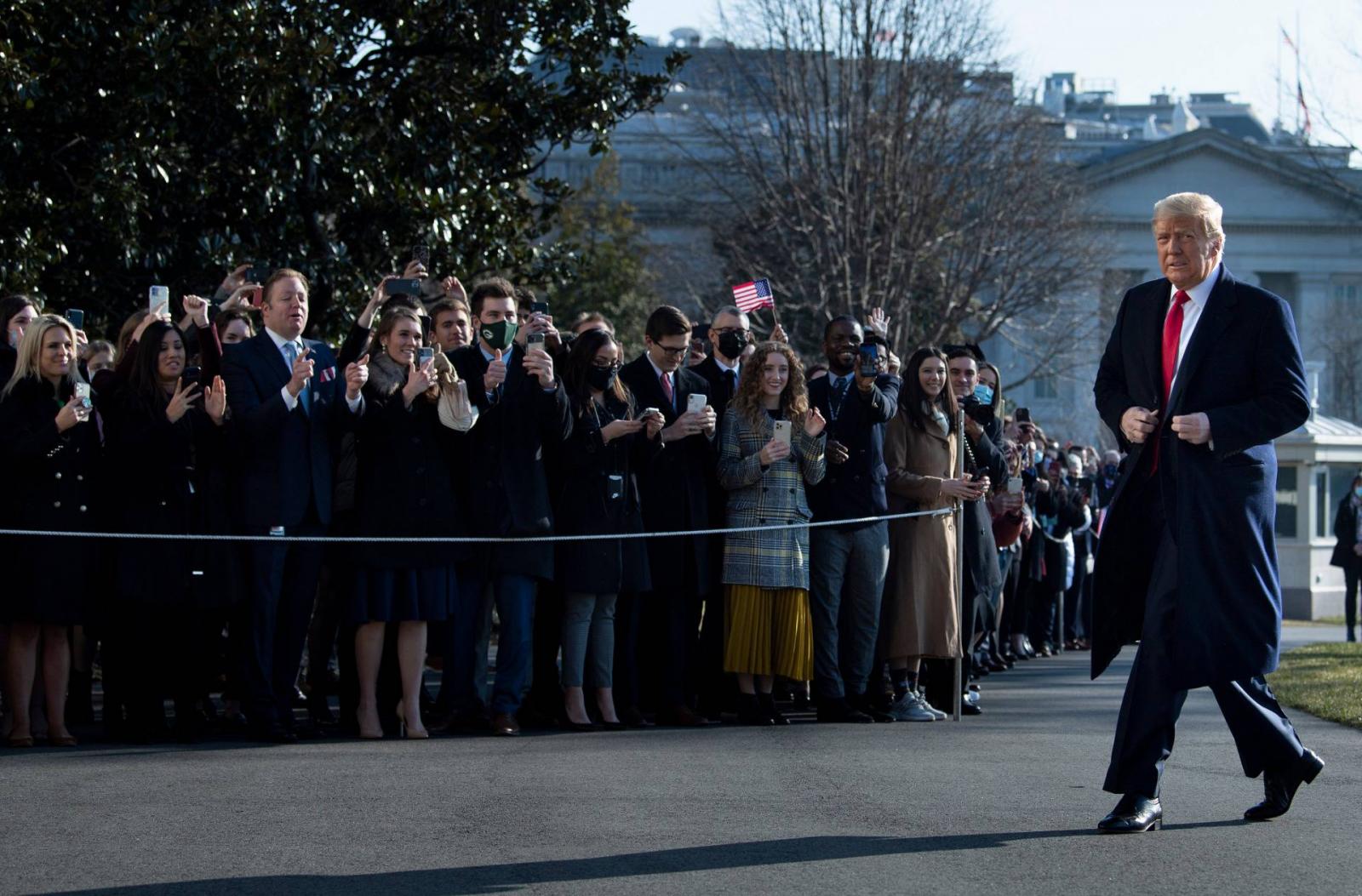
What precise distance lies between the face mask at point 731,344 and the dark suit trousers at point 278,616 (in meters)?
2.89

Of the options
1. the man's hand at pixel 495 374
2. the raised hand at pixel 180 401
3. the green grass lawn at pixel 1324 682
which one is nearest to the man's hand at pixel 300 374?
the raised hand at pixel 180 401

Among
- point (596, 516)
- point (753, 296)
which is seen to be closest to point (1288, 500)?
point (753, 296)

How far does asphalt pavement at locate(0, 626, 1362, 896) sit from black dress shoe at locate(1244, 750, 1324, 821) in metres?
0.13

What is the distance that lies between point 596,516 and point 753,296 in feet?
10.5

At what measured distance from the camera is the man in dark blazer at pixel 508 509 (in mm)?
11172

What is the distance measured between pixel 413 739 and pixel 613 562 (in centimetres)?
151

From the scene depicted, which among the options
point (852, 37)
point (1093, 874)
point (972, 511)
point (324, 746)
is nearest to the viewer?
point (1093, 874)

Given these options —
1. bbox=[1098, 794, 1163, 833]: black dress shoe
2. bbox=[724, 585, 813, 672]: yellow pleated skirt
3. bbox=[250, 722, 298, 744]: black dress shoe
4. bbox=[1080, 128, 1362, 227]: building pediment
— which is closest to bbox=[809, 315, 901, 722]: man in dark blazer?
bbox=[724, 585, 813, 672]: yellow pleated skirt

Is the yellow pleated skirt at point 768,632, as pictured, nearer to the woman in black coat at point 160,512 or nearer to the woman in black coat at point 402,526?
the woman in black coat at point 402,526

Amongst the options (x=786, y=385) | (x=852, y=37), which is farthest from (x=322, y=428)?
(x=852, y=37)

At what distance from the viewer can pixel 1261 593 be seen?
763 centimetres

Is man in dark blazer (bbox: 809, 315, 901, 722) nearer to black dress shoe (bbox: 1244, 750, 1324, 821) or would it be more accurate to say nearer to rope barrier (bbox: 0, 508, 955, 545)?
rope barrier (bbox: 0, 508, 955, 545)

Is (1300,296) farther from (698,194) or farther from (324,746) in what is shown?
(324,746)

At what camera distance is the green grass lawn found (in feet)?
41.6
